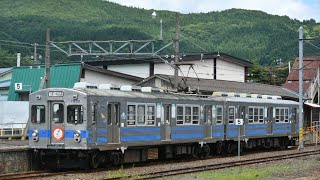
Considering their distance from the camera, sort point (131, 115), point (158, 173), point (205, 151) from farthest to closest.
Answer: point (205, 151) < point (131, 115) < point (158, 173)

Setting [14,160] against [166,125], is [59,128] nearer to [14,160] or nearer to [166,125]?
[14,160]

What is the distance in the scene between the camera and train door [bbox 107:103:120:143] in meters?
21.4

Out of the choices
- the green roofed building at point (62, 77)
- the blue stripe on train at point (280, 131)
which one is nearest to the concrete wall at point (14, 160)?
the blue stripe on train at point (280, 131)

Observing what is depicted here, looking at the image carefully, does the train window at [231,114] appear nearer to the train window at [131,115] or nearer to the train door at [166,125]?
the train door at [166,125]

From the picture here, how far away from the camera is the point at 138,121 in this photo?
22.9 meters

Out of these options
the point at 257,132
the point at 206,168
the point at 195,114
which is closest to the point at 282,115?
the point at 257,132

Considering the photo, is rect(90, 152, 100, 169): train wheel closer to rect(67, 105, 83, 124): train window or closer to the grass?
rect(67, 105, 83, 124): train window

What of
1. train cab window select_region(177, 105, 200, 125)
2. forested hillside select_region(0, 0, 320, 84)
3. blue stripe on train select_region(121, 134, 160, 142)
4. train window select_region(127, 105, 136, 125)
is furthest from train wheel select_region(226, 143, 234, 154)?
forested hillside select_region(0, 0, 320, 84)

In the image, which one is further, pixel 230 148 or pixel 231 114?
pixel 230 148

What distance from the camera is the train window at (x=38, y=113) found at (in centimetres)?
2144

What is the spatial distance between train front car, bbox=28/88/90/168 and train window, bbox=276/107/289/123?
1761 cm

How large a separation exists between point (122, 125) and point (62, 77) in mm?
20820

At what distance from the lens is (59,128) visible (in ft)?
68.5

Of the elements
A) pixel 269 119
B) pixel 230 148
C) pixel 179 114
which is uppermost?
pixel 179 114
